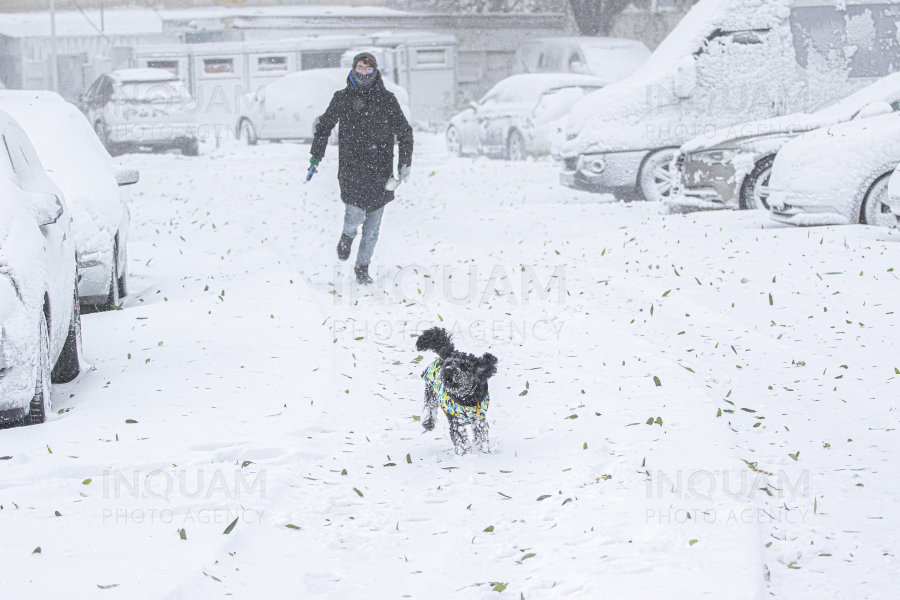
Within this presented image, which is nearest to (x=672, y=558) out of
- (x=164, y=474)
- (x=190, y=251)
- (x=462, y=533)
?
(x=462, y=533)

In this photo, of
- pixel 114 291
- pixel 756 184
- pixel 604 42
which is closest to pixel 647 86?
pixel 756 184

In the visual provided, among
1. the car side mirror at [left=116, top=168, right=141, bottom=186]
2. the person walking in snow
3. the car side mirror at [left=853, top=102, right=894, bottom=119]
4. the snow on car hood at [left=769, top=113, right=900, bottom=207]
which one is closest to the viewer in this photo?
the car side mirror at [left=116, top=168, right=141, bottom=186]

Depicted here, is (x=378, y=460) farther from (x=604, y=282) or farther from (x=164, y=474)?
(x=604, y=282)

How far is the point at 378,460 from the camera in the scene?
15.7 feet

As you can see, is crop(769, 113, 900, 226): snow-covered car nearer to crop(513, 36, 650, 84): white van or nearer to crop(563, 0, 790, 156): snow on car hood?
crop(563, 0, 790, 156): snow on car hood

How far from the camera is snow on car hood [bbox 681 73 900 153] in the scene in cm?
1126

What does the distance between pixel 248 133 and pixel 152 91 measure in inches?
123

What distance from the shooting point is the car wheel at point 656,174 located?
13.3 metres

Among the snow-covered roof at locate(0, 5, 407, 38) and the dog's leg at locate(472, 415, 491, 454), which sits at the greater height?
the snow-covered roof at locate(0, 5, 407, 38)

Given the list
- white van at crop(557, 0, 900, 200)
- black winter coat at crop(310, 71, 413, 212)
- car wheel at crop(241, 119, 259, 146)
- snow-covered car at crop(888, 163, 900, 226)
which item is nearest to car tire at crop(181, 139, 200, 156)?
car wheel at crop(241, 119, 259, 146)

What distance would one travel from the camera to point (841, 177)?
31.4ft

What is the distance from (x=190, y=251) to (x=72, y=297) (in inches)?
203

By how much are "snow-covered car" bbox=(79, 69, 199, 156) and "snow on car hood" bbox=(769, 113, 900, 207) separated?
1668 cm

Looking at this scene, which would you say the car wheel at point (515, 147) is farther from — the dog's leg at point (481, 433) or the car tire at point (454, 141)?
the dog's leg at point (481, 433)
